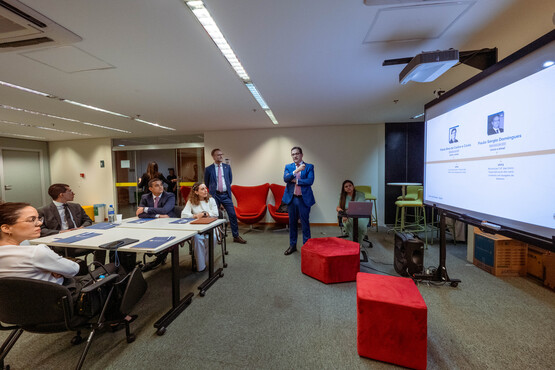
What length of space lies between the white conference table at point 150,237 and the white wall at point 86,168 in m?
5.68

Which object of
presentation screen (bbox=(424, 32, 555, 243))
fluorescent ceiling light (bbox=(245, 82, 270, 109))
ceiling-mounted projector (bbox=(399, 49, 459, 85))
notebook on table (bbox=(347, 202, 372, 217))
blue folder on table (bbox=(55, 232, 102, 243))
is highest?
fluorescent ceiling light (bbox=(245, 82, 270, 109))

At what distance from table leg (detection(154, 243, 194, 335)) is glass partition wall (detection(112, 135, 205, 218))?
4.52 m

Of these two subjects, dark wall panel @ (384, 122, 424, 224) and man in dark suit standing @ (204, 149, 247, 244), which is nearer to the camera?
man in dark suit standing @ (204, 149, 247, 244)

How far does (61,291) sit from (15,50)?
2.29 m

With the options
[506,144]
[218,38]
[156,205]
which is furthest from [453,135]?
[156,205]

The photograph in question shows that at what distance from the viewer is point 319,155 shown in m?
5.47

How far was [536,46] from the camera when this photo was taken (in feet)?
3.81

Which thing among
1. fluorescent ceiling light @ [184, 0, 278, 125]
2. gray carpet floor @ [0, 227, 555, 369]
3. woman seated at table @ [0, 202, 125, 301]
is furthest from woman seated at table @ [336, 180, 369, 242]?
woman seated at table @ [0, 202, 125, 301]

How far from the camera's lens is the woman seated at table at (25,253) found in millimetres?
1168

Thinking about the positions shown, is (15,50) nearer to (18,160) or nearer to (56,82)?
(56,82)

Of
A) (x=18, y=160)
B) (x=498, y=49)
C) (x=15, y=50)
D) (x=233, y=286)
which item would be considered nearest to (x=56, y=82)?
(x=15, y=50)

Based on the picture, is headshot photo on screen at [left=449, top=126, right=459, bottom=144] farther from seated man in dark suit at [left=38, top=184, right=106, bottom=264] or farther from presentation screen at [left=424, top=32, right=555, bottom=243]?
seated man in dark suit at [left=38, top=184, right=106, bottom=264]

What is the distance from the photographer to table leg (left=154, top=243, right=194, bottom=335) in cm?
178

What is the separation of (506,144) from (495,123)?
18 centimetres
